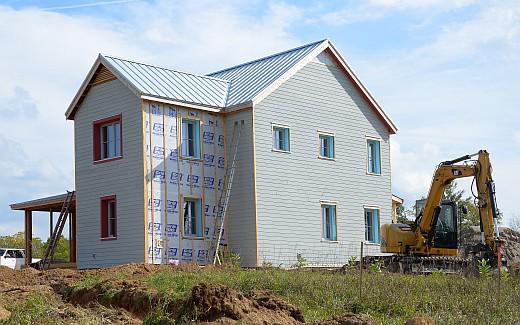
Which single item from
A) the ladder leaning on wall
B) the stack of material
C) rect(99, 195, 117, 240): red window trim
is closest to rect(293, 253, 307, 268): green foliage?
the ladder leaning on wall

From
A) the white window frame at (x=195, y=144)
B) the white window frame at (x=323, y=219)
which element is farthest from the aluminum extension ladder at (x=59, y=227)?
the white window frame at (x=323, y=219)

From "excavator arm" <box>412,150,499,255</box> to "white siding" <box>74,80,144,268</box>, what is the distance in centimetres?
971

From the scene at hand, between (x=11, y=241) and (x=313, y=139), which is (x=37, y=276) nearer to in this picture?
(x=313, y=139)

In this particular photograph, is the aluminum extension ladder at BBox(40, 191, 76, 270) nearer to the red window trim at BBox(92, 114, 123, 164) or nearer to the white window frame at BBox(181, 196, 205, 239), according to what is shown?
the red window trim at BBox(92, 114, 123, 164)

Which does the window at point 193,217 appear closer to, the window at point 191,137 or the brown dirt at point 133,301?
the window at point 191,137

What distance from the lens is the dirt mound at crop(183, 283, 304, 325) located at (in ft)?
45.6

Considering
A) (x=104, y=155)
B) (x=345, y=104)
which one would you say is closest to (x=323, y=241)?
(x=345, y=104)

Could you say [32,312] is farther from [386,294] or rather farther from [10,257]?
[10,257]

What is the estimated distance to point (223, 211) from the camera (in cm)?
3023

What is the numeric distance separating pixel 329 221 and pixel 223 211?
4857mm

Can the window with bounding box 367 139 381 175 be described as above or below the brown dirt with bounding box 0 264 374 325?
above

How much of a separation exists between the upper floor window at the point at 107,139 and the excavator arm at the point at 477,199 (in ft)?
35.6

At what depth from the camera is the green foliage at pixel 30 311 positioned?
617 inches

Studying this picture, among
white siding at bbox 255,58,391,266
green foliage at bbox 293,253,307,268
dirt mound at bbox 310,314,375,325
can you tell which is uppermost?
white siding at bbox 255,58,391,266
